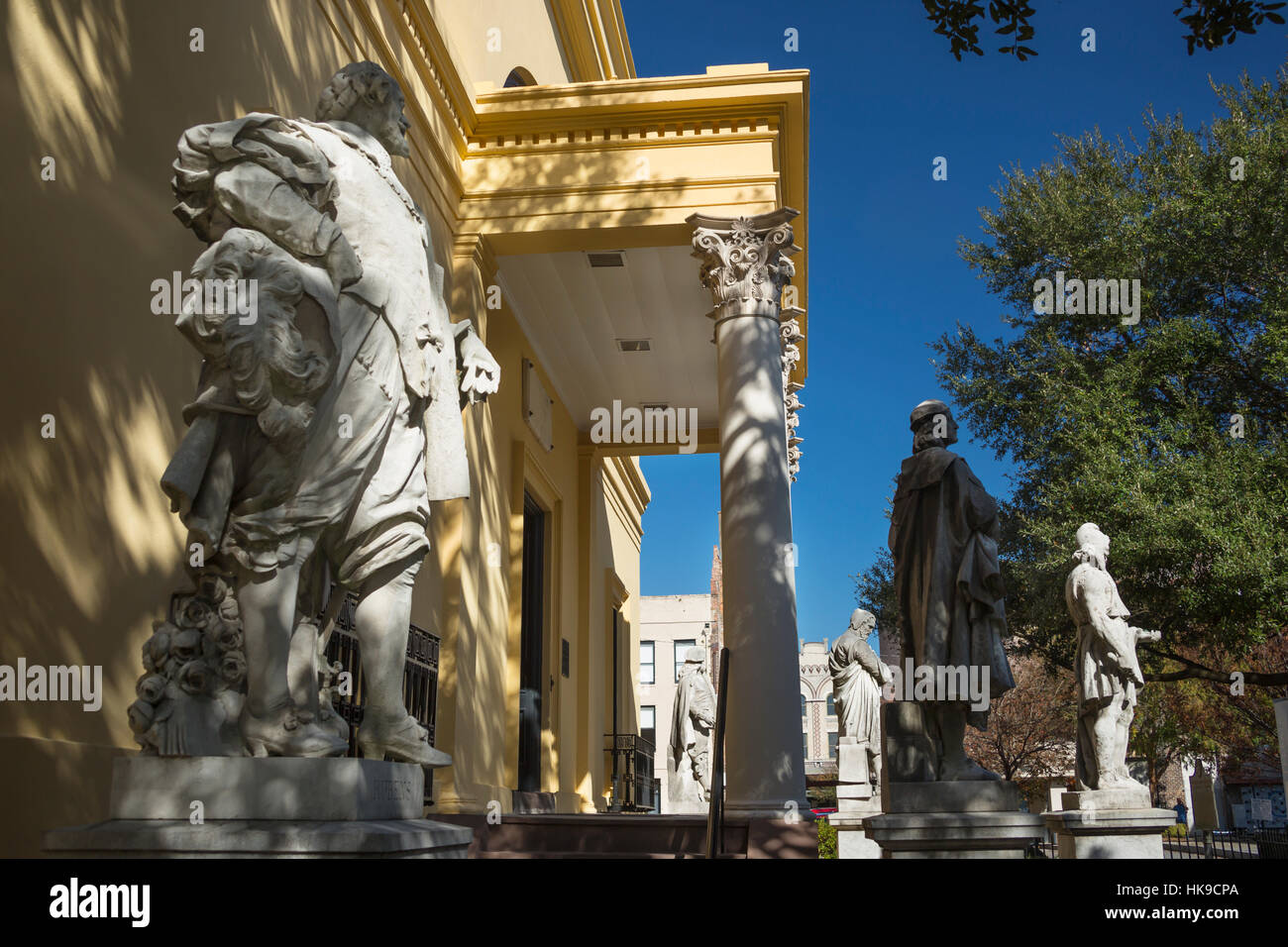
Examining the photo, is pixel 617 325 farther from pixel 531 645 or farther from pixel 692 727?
pixel 692 727

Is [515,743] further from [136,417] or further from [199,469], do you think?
[199,469]

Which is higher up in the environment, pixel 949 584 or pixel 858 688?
pixel 949 584

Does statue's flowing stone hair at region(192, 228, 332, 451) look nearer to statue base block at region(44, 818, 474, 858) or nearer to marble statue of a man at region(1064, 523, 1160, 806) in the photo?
statue base block at region(44, 818, 474, 858)

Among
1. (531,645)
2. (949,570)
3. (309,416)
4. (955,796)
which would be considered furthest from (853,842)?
(309,416)

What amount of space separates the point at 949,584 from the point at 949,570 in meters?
0.10

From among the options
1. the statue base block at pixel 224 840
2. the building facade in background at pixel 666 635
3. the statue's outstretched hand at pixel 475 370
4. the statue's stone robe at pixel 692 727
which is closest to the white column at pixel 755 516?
the statue's outstretched hand at pixel 475 370

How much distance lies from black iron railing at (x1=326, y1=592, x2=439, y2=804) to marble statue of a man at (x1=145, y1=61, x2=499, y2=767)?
5.10 meters

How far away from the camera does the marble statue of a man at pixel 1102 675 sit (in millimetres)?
10016

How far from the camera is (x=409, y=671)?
9.81 m

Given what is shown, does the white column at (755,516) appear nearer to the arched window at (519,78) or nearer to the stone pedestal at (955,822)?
the stone pedestal at (955,822)

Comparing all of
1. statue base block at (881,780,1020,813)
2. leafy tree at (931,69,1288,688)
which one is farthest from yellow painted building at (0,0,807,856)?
leafy tree at (931,69,1288,688)

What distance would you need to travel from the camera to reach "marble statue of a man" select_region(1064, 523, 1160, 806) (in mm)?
10016

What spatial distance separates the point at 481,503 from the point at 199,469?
8962mm
